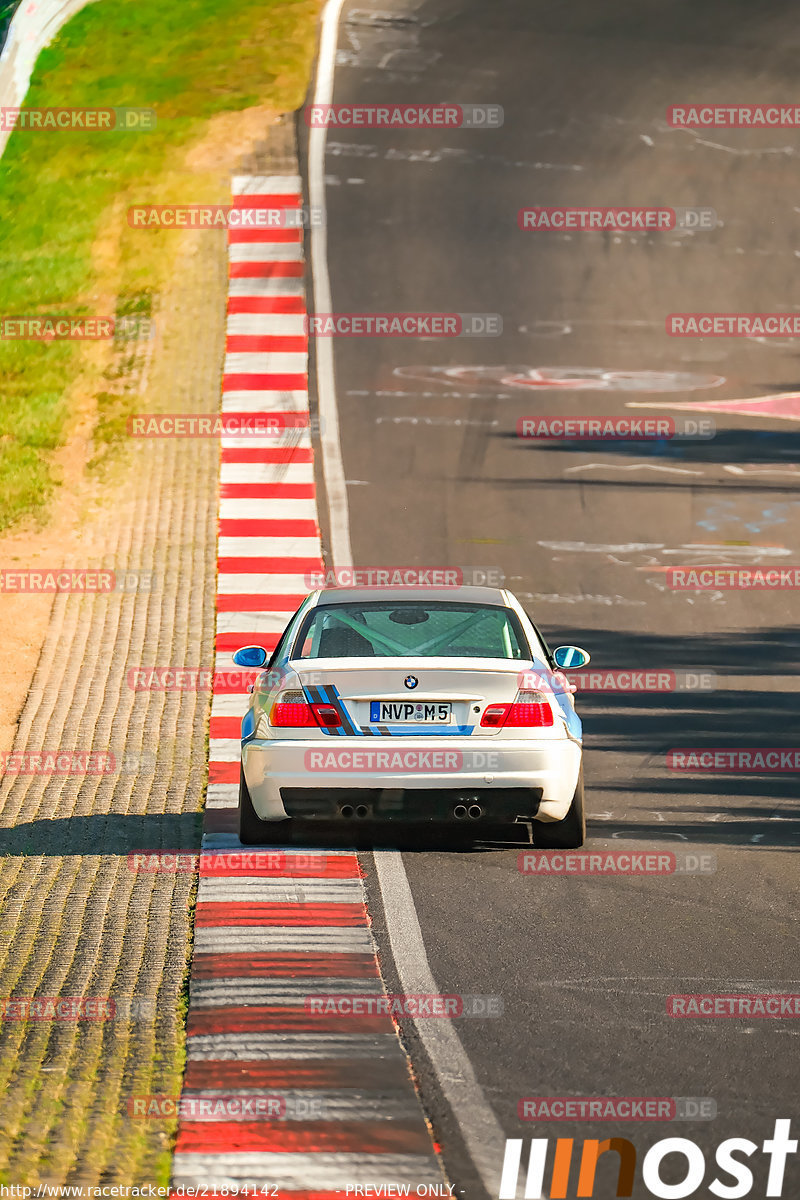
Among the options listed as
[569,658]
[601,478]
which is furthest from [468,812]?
[601,478]

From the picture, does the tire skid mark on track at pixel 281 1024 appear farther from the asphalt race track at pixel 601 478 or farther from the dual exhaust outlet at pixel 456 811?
the dual exhaust outlet at pixel 456 811

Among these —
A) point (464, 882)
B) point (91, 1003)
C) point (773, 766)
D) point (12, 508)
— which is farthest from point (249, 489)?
point (91, 1003)

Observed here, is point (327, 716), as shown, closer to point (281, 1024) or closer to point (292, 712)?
point (292, 712)

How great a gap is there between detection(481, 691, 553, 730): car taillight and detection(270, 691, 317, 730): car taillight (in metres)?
0.95

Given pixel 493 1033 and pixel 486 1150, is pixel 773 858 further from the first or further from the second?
pixel 486 1150

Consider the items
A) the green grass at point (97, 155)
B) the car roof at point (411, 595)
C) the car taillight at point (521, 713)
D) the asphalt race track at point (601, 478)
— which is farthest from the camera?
the green grass at point (97, 155)

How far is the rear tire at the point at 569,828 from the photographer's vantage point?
8555 millimetres

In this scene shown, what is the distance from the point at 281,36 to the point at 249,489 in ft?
57.2

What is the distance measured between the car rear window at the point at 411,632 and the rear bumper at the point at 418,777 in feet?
1.93

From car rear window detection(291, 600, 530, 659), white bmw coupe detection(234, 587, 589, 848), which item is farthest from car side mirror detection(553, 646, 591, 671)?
white bmw coupe detection(234, 587, 589, 848)

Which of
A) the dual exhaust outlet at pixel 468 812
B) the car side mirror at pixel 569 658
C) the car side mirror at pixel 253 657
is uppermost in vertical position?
the car side mirror at pixel 253 657

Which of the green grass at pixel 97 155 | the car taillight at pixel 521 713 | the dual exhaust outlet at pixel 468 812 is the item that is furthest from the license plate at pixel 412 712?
the green grass at pixel 97 155

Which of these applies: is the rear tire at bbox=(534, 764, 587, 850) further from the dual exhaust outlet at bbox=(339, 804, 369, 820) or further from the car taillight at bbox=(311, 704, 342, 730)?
the car taillight at bbox=(311, 704, 342, 730)

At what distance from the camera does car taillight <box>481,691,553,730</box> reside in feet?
27.4
